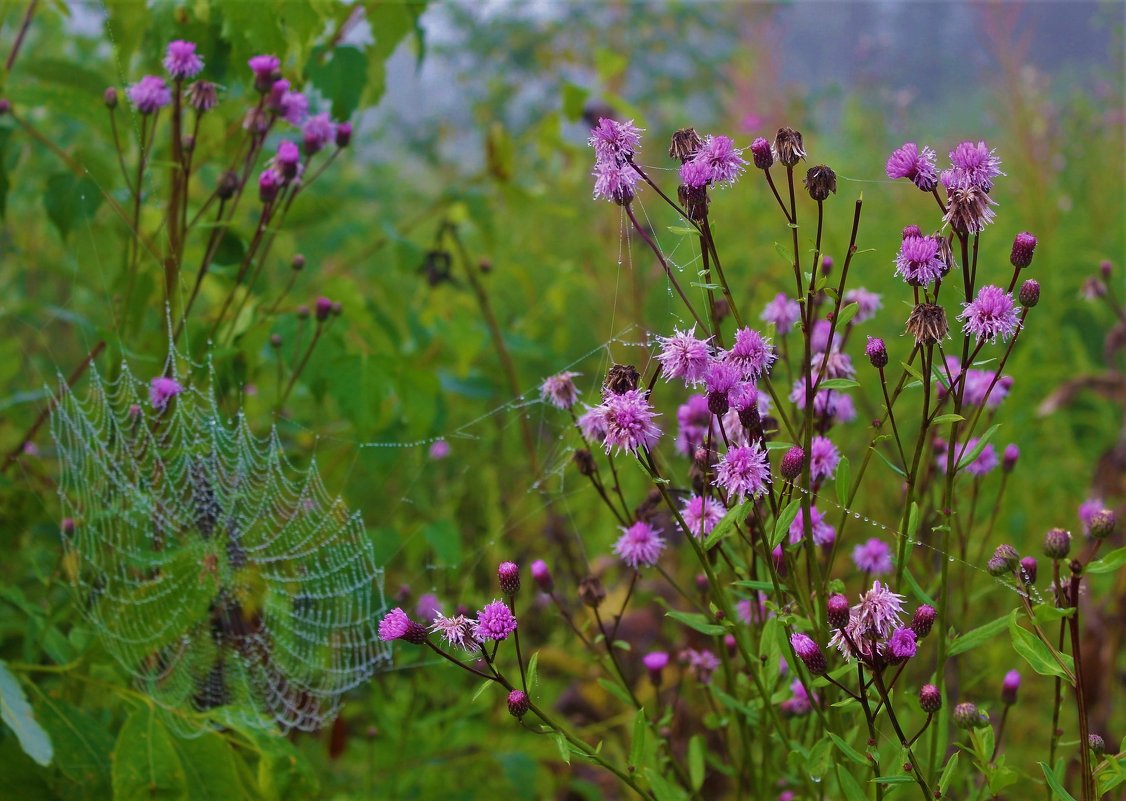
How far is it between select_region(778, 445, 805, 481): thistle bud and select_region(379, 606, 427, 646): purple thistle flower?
0.30m

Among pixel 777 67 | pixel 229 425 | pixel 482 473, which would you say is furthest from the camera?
pixel 777 67

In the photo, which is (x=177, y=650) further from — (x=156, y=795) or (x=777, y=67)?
(x=777, y=67)

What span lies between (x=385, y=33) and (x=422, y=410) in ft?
1.69

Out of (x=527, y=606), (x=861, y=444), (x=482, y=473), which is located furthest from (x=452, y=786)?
(x=861, y=444)

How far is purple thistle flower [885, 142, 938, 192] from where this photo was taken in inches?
32.1

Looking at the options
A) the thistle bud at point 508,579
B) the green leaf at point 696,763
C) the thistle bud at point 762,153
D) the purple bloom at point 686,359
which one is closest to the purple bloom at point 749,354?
the purple bloom at point 686,359

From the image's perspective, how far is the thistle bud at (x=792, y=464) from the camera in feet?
2.67

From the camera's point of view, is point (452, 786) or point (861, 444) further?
point (861, 444)

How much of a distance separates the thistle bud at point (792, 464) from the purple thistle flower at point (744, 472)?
0.01 meters

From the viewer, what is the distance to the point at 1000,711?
175cm

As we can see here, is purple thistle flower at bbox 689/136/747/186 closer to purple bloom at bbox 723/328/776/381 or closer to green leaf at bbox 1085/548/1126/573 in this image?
purple bloom at bbox 723/328/776/381

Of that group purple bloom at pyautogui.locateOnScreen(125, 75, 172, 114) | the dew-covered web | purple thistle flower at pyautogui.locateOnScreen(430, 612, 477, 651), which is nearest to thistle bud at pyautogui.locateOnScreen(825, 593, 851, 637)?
purple thistle flower at pyautogui.locateOnScreen(430, 612, 477, 651)

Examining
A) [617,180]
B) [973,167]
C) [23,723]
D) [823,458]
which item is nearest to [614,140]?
[617,180]

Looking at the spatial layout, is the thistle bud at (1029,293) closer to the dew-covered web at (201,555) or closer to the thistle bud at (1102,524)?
the thistle bud at (1102,524)
